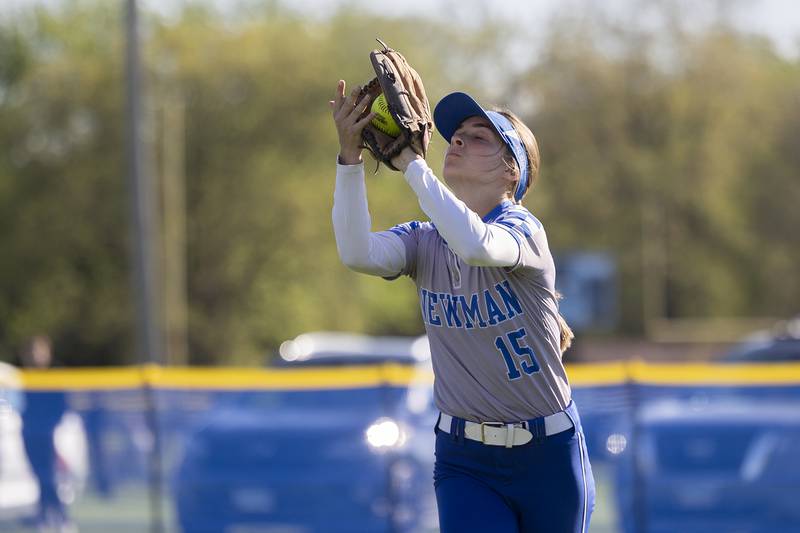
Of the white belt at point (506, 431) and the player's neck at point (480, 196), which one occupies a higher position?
the player's neck at point (480, 196)

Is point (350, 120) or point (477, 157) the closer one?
point (350, 120)

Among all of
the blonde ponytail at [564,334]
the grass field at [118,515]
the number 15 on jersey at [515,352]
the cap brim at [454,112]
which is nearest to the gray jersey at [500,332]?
the number 15 on jersey at [515,352]

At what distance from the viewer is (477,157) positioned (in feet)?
13.7

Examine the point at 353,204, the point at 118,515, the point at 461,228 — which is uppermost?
the point at 353,204

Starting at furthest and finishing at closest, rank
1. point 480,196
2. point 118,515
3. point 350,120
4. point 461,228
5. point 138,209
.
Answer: point 138,209, point 118,515, point 480,196, point 350,120, point 461,228

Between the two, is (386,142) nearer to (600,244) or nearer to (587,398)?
(587,398)

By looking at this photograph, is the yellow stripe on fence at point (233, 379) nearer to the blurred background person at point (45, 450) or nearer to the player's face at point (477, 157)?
the blurred background person at point (45, 450)

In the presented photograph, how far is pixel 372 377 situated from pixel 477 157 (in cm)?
512

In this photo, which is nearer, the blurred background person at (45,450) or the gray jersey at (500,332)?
the gray jersey at (500,332)

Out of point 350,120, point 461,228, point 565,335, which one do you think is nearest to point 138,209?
point 565,335

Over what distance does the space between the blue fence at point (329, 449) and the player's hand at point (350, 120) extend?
189 inches

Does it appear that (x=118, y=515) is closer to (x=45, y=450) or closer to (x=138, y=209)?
(x=45, y=450)

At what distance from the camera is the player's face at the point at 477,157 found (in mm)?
4164

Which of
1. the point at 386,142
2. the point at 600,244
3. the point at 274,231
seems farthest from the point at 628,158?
the point at 386,142
